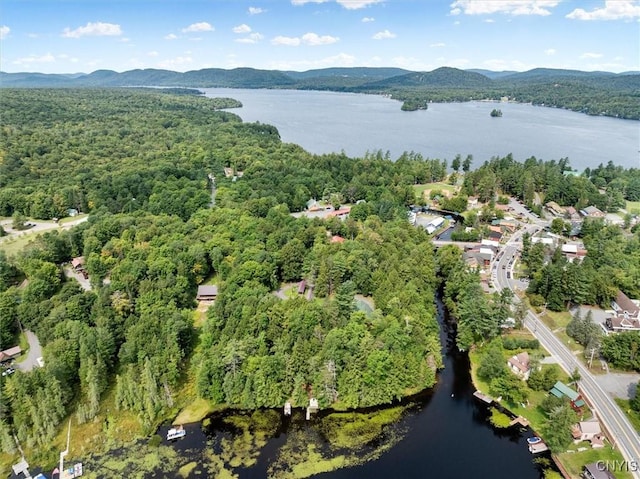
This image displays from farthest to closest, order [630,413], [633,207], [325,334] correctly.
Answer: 1. [633,207]
2. [325,334]
3. [630,413]

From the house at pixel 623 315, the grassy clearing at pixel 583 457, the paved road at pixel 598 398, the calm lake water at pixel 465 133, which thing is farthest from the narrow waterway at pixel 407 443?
the calm lake water at pixel 465 133

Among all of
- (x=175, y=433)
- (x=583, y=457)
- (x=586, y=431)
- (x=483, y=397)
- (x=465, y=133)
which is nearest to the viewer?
(x=583, y=457)

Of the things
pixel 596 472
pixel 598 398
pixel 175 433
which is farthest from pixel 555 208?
pixel 175 433

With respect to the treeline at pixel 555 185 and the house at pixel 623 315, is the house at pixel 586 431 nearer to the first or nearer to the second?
the house at pixel 623 315

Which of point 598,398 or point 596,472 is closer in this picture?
point 596,472

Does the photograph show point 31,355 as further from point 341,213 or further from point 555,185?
point 555,185

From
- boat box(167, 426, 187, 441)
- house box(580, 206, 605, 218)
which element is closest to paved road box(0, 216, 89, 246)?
boat box(167, 426, 187, 441)
